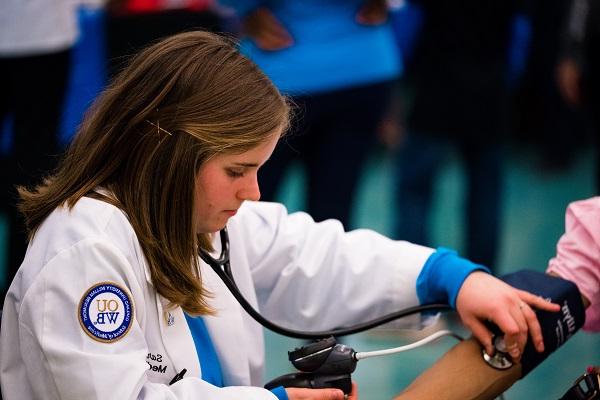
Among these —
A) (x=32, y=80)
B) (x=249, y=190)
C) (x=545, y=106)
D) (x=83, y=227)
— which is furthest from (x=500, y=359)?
(x=545, y=106)

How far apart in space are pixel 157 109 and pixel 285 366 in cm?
209

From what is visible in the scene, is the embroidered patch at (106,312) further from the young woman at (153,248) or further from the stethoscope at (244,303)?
the stethoscope at (244,303)

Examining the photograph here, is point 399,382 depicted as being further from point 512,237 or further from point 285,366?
point 512,237

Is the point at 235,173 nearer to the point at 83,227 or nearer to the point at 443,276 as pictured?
the point at 83,227

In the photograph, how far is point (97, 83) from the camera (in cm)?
431

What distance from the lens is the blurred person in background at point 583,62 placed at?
481 centimetres

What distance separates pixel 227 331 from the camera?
6.93ft

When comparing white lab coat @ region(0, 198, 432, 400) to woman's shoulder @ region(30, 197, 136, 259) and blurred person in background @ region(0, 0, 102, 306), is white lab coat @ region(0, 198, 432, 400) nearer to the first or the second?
woman's shoulder @ region(30, 197, 136, 259)

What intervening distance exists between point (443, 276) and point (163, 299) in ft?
2.06

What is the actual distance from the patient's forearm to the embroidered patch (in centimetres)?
60

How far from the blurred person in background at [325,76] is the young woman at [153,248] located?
5.86 ft

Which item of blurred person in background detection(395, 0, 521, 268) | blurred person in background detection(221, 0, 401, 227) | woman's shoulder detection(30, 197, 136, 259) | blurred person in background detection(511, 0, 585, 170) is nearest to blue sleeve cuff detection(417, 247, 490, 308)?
woman's shoulder detection(30, 197, 136, 259)

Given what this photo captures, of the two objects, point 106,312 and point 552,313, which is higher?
point 106,312

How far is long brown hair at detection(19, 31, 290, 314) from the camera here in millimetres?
1903
